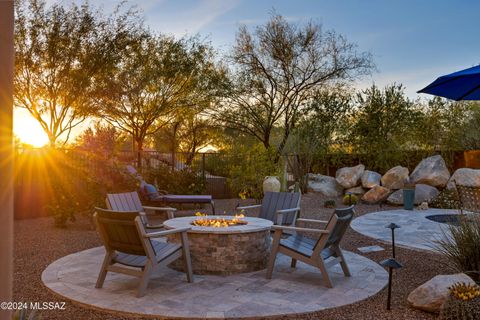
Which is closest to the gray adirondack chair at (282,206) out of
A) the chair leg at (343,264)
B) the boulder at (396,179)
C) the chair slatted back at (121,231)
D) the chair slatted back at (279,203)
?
the chair slatted back at (279,203)

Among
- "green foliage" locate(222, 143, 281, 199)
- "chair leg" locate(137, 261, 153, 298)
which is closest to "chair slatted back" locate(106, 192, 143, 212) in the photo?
"chair leg" locate(137, 261, 153, 298)

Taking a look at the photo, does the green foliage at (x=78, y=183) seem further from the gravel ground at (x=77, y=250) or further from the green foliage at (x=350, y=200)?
the green foliage at (x=350, y=200)

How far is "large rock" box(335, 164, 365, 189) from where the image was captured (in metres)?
14.3

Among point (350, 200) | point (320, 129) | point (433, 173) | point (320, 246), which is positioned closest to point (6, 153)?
point (320, 246)

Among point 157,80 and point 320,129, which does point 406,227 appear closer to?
point 320,129

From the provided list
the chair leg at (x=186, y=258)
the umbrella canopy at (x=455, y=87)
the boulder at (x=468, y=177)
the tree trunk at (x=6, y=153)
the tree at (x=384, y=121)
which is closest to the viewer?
the tree trunk at (x=6, y=153)

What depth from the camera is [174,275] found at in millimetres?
4992

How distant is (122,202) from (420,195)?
942 centimetres

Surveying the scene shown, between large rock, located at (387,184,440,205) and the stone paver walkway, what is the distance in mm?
1103

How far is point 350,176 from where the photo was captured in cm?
1439

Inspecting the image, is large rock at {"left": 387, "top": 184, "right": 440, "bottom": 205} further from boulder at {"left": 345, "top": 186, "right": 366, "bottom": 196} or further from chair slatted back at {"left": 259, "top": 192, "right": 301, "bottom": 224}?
chair slatted back at {"left": 259, "top": 192, "right": 301, "bottom": 224}

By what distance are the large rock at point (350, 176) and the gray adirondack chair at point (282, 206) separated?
27.2ft

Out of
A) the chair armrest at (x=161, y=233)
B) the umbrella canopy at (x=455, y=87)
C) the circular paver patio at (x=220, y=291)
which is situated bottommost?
the circular paver patio at (x=220, y=291)

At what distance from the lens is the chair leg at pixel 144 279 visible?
13.5 ft
